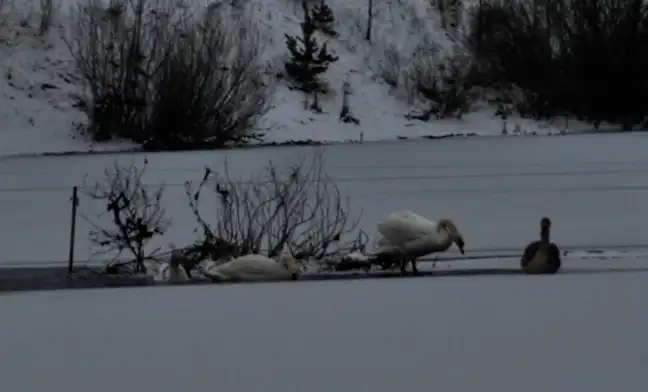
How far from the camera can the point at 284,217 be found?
762 centimetres

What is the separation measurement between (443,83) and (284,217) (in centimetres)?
1245

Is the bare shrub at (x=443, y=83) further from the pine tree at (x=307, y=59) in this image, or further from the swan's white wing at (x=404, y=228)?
the swan's white wing at (x=404, y=228)

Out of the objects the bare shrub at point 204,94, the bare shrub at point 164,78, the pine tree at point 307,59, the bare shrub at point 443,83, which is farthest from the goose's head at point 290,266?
the pine tree at point 307,59

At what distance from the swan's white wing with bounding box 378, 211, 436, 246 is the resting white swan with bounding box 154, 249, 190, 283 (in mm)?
1302

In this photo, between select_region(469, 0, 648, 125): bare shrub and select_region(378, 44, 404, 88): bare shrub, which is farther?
select_region(378, 44, 404, 88): bare shrub

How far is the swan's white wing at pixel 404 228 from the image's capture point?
662 centimetres

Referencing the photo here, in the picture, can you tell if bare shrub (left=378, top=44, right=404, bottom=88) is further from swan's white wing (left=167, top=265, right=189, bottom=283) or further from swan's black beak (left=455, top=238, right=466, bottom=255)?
swan's white wing (left=167, top=265, right=189, bottom=283)

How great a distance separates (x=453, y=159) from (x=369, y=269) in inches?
112

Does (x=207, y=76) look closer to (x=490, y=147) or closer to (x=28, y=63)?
(x=28, y=63)

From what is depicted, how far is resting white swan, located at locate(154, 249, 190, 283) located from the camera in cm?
616

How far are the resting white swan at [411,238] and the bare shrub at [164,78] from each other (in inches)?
340

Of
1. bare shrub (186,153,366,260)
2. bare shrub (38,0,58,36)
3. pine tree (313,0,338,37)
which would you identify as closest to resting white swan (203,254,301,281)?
bare shrub (186,153,366,260)

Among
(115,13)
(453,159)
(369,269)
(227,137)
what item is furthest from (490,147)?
(115,13)

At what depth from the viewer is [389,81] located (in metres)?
20.0
